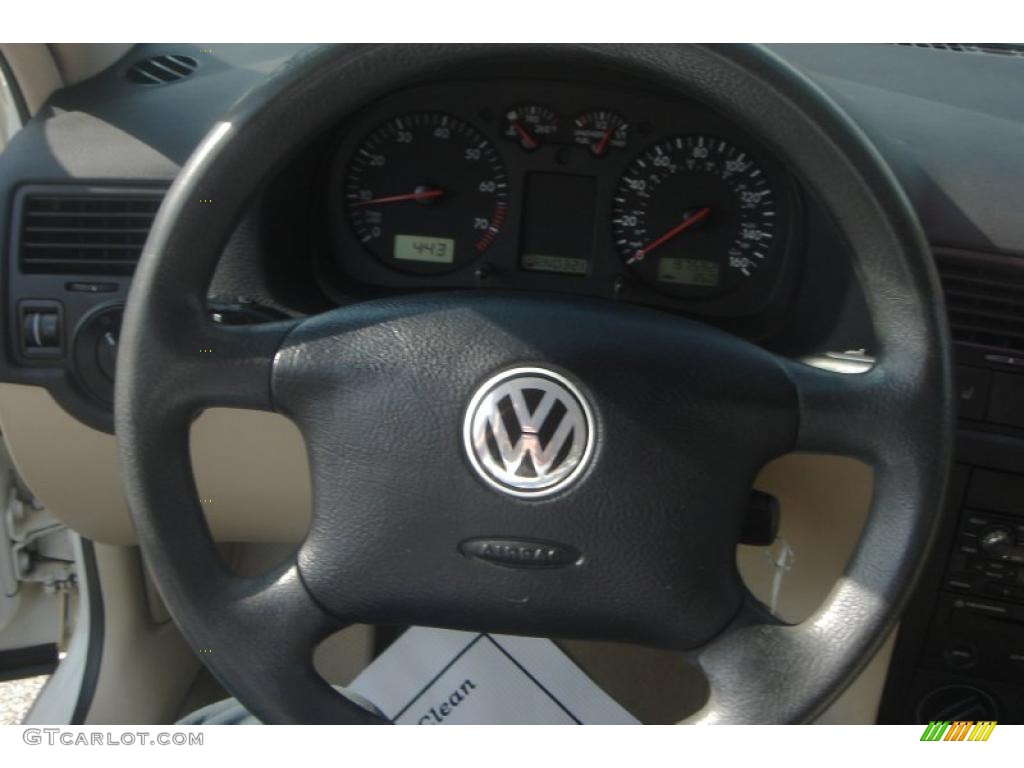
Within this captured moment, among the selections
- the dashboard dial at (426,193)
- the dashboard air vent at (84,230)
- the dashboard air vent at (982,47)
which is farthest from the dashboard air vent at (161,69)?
the dashboard air vent at (982,47)

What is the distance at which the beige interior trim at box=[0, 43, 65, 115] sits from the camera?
1600 mm

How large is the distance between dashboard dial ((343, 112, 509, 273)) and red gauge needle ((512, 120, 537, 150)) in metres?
0.04

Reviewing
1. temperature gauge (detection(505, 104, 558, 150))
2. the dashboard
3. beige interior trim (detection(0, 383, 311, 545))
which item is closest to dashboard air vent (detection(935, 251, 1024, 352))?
the dashboard

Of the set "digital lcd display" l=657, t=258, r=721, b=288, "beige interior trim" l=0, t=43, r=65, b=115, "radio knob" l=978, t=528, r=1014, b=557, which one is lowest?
"radio knob" l=978, t=528, r=1014, b=557

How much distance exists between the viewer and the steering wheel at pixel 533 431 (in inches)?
40.8

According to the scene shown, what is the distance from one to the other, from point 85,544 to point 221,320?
34.3 inches

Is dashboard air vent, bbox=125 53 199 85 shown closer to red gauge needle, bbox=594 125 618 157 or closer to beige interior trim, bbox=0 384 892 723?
beige interior trim, bbox=0 384 892 723

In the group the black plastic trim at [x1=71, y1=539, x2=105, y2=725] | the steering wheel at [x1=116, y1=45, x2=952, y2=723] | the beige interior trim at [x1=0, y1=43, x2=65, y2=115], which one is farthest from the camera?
the black plastic trim at [x1=71, y1=539, x2=105, y2=725]

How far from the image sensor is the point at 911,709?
1654 mm

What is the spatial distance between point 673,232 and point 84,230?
0.72 metres

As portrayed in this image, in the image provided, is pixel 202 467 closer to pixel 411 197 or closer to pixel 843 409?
pixel 411 197

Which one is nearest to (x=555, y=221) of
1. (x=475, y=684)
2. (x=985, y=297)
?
(x=985, y=297)

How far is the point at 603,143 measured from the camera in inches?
60.1
